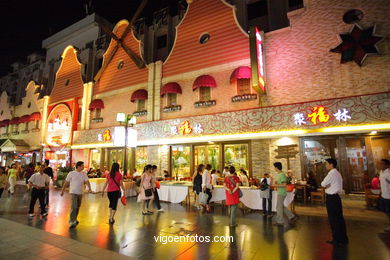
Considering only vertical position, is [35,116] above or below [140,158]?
above

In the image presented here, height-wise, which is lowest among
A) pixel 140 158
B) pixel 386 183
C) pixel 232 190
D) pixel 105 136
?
pixel 232 190

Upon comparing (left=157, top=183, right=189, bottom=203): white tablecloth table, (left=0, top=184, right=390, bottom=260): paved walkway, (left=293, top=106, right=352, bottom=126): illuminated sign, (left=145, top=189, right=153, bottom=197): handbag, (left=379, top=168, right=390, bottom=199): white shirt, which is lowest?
(left=0, top=184, right=390, bottom=260): paved walkway

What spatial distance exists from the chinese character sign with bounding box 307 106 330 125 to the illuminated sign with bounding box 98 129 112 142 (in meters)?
13.9

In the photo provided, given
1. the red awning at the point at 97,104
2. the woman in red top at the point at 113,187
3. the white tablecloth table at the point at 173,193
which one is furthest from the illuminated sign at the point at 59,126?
the woman in red top at the point at 113,187

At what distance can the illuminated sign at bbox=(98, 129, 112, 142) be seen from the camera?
16.7 m

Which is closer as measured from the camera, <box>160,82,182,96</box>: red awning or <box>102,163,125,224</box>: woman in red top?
<box>102,163,125,224</box>: woman in red top

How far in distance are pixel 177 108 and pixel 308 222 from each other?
978cm

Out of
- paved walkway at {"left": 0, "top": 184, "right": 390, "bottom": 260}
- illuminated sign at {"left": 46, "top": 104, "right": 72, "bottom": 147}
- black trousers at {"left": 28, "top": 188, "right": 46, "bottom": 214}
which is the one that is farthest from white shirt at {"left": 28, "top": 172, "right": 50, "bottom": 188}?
illuminated sign at {"left": 46, "top": 104, "right": 72, "bottom": 147}

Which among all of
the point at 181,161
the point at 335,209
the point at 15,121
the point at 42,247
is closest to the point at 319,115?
the point at 335,209

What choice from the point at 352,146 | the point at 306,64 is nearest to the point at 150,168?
the point at 306,64

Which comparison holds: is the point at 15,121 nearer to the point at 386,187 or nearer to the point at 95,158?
the point at 95,158

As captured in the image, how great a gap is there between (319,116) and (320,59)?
299cm

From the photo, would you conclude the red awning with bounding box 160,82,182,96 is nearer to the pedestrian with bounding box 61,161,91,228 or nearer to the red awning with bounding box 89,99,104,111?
the red awning with bounding box 89,99,104,111

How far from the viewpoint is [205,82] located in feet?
41.7
